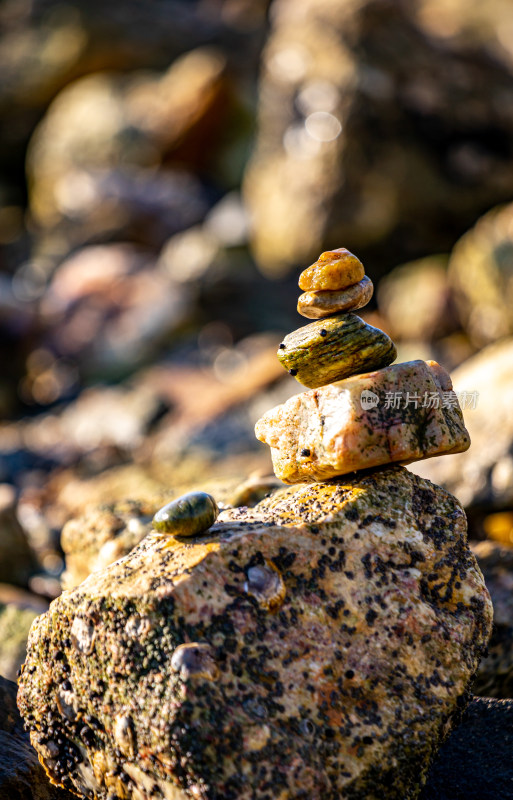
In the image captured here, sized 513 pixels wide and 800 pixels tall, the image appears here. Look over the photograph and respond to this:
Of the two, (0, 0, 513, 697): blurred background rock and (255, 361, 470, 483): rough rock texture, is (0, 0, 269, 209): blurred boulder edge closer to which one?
(0, 0, 513, 697): blurred background rock

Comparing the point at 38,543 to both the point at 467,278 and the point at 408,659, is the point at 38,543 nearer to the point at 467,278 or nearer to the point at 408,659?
the point at 408,659

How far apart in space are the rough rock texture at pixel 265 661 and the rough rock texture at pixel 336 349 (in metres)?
0.63

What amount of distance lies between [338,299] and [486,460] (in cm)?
367

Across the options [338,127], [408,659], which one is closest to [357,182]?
[338,127]

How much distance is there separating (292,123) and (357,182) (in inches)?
67.6

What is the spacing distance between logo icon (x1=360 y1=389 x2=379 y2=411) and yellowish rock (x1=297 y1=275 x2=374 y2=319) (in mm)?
438

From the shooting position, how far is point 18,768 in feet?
9.68

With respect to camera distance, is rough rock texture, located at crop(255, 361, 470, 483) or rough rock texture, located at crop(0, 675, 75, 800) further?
rough rock texture, located at crop(255, 361, 470, 483)

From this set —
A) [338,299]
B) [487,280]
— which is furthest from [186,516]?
[487,280]

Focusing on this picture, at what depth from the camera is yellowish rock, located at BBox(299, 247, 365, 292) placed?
10.3ft

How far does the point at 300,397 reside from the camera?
3164 millimetres

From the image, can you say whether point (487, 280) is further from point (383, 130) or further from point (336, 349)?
point (336, 349)

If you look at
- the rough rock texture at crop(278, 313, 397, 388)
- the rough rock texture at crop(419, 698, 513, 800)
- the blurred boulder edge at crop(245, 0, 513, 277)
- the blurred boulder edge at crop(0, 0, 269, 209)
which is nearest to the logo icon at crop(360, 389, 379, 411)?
the rough rock texture at crop(278, 313, 397, 388)

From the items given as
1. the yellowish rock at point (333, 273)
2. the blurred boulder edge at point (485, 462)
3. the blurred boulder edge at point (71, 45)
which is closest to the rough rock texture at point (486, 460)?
the blurred boulder edge at point (485, 462)
